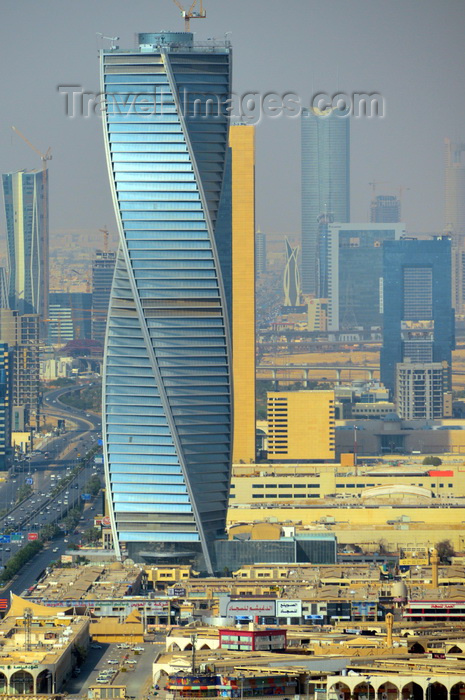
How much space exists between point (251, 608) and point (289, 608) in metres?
1.40

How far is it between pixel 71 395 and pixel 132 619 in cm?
10249

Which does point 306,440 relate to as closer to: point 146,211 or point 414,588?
point 146,211

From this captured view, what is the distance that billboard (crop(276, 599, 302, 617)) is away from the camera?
7106 cm

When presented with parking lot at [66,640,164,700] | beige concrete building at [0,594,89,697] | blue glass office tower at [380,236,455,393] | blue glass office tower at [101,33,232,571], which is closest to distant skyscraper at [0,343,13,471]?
blue glass office tower at [101,33,232,571]

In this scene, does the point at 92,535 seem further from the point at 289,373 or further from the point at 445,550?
the point at 289,373

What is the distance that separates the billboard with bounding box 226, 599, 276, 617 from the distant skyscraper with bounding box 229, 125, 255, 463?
4930cm

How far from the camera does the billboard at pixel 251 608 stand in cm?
6994

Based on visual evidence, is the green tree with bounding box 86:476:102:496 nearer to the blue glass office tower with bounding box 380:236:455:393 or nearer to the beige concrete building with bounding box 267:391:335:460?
the beige concrete building with bounding box 267:391:335:460

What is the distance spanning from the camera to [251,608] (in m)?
70.5

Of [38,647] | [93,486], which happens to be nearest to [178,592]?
[38,647]

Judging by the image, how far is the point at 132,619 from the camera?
72875 mm

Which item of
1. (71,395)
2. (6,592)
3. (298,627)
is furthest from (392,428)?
(298,627)

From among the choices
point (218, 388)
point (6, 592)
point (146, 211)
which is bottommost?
point (6, 592)

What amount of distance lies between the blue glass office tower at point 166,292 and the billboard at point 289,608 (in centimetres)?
1843
